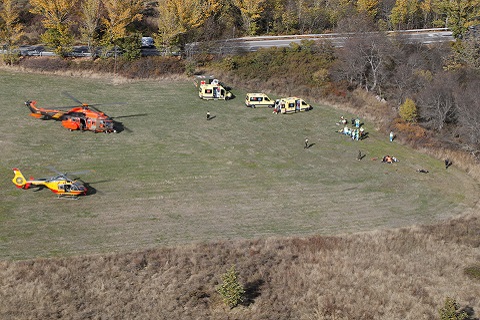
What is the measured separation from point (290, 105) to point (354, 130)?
811 cm

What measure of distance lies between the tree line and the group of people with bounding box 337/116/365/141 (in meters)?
22.4

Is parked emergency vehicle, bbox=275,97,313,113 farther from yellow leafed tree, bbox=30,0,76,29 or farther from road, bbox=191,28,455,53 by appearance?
yellow leafed tree, bbox=30,0,76,29

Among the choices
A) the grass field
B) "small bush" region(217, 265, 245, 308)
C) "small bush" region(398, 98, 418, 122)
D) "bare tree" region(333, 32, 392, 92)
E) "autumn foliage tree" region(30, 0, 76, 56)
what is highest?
"autumn foliage tree" region(30, 0, 76, 56)

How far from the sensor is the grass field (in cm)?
3556

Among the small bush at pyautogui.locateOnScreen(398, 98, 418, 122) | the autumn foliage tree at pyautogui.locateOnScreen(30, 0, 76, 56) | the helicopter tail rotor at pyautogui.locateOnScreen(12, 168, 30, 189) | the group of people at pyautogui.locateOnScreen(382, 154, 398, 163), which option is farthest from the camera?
the autumn foliage tree at pyautogui.locateOnScreen(30, 0, 76, 56)

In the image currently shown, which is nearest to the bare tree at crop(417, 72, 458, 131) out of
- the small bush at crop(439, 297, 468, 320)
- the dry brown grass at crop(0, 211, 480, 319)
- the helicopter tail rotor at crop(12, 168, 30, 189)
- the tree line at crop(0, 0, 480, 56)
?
the dry brown grass at crop(0, 211, 480, 319)

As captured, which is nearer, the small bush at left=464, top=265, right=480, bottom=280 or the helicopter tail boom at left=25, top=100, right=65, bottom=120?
the small bush at left=464, top=265, right=480, bottom=280

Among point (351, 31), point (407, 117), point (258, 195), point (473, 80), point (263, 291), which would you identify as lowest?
point (263, 291)

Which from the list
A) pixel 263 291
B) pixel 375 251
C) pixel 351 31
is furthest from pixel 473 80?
pixel 263 291

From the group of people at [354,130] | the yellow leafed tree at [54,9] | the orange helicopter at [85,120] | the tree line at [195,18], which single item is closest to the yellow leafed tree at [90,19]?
the tree line at [195,18]

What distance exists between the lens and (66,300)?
2858cm

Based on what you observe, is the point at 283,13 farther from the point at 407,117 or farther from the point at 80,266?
the point at 80,266

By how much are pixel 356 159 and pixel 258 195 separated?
11.8 meters

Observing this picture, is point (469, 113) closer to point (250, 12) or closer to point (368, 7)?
point (250, 12)
